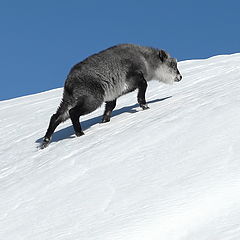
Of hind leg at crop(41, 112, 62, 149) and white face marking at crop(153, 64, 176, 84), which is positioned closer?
hind leg at crop(41, 112, 62, 149)

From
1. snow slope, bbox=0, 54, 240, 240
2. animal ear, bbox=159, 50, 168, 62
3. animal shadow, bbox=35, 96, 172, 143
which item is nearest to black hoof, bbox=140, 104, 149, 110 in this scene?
animal shadow, bbox=35, 96, 172, 143

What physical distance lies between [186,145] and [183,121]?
4.30 ft

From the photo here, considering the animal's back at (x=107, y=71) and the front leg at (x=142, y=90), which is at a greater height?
the animal's back at (x=107, y=71)

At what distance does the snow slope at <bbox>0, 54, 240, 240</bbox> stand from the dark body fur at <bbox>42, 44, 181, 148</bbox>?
1.61 ft

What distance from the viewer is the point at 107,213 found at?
588 cm

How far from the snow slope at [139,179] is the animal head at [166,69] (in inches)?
64.4

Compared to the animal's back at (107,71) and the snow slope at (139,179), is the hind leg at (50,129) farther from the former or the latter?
the animal's back at (107,71)

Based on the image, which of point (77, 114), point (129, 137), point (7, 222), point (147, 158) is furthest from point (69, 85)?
point (7, 222)

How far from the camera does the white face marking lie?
12314 millimetres

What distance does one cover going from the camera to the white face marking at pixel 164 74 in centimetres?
1231

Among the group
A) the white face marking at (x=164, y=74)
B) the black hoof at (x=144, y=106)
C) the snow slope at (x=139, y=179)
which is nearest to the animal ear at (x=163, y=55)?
the white face marking at (x=164, y=74)

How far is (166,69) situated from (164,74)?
0.42 ft

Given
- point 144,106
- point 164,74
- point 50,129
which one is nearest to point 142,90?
point 144,106

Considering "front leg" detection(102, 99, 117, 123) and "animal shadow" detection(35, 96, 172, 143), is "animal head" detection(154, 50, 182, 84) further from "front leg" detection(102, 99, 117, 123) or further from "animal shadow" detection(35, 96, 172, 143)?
"front leg" detection(102, 99, 117, 123)
